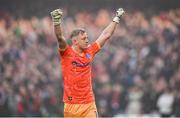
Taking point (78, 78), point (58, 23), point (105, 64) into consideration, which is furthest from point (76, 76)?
point (105, 64)

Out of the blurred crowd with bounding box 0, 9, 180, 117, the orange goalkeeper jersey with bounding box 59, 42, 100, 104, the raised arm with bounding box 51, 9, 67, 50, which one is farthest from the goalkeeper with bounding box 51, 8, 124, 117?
the blurred crowd with bounding box 0, 9, 180, 117

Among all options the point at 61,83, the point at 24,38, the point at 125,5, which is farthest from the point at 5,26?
the point at 125,5

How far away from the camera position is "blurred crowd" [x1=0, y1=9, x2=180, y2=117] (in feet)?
55.1

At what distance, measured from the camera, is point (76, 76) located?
9.31 meters

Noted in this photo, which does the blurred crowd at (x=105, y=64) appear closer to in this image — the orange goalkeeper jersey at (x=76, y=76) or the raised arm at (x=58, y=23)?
the orange goalkeeper jersey at (x=76, y=76)

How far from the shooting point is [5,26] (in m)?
17.2

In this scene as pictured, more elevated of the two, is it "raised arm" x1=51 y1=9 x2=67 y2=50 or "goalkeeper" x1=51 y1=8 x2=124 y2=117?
"raised arm" x1=51 y1=9 x2=67 y2=50

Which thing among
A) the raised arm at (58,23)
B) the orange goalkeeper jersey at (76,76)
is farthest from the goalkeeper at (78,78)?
the raised arm at (58,23)

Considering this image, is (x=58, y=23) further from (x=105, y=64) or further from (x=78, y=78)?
(x=105, y=64)

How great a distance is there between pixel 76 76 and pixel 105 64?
7.62m

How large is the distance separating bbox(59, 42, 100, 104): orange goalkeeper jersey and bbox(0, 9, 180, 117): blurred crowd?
24.1 feet

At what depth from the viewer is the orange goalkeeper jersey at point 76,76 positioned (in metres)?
9.29

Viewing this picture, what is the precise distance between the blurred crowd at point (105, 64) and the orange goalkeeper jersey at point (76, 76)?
7.36m

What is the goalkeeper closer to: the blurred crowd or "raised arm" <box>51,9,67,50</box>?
"raised arm" <box>51,9,67,50</box>
